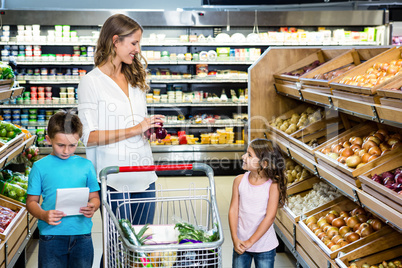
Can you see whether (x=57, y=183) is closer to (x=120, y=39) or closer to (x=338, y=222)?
(x=120, y=39)

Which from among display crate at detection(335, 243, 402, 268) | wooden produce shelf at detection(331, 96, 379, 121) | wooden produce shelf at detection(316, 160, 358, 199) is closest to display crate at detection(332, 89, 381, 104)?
wooden produce shelf at detection(331, 96, 379, 121)

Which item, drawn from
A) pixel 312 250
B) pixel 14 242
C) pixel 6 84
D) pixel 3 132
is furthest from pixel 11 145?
pixel 312 250

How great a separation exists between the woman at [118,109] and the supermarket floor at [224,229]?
167 centimetres

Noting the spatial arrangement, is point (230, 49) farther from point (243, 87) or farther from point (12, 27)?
point (12, 27)

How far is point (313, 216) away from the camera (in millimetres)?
3480

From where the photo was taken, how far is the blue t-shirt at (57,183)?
7.73 feet

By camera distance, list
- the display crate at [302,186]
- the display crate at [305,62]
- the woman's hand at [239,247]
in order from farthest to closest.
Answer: the display crate at [305,62]
the display crate at [302,186]
the woman's hand at [239,247]

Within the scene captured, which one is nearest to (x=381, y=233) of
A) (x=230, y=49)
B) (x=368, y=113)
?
(x=368, y=113)

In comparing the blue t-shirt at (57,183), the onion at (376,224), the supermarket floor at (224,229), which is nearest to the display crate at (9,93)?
the supermarket floor at (224,229)

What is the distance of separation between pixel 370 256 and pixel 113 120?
1.59 metres

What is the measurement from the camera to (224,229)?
4648 millimetres

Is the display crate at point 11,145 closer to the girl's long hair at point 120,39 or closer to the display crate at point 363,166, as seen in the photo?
the girl's long hair at point 120,39

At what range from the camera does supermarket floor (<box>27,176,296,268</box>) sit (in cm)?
390

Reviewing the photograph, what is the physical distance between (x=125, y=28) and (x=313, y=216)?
199cm
